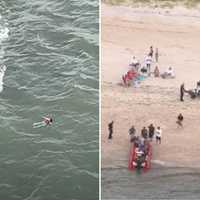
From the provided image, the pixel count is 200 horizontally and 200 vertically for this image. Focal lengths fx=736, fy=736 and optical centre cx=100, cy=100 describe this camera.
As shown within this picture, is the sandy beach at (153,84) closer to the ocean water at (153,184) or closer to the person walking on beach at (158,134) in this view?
the person walking on beach at (158,134)

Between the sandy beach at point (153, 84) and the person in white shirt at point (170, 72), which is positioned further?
the person in white shirt at point (170, 72)

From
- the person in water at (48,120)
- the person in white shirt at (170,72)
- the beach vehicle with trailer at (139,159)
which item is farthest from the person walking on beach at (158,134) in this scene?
the person in white shirt at (170,72)

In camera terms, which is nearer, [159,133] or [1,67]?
[159,133]

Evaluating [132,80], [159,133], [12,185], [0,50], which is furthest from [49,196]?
[0,50]

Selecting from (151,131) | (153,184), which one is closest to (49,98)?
(151,131)

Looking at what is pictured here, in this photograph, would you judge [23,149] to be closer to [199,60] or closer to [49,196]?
[49,196]

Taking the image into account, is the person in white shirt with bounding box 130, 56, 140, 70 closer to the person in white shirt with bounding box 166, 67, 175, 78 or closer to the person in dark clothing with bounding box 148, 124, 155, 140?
the person in white shirt with bounding box 166, 67, 175, 78
